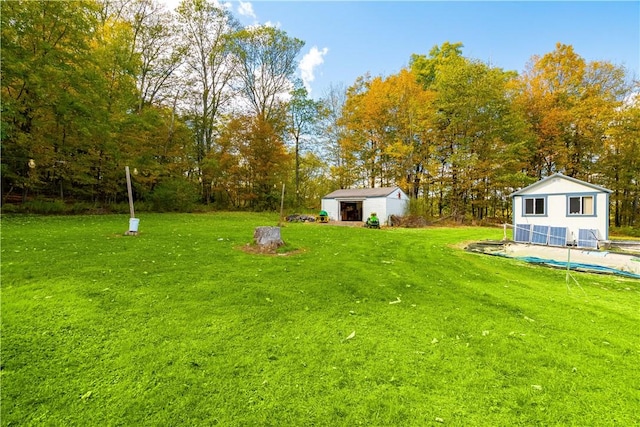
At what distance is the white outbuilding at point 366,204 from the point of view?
19.0 metres

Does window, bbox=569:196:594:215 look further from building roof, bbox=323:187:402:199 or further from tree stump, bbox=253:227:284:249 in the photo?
tree stump, bbox=253:227:284:249

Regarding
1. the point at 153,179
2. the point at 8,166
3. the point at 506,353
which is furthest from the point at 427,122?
the point at 8,166

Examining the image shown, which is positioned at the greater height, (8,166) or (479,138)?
(479,138)

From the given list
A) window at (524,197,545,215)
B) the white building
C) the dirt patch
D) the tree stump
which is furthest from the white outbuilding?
the tree stump

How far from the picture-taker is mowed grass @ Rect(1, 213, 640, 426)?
1978 mm

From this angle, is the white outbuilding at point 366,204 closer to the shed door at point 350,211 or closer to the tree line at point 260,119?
the shed door at point 350,211

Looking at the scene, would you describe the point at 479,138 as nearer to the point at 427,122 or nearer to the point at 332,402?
the point at 427,122

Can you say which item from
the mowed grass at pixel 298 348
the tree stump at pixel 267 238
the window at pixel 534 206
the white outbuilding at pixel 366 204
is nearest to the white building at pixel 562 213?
the window at pixel 534 206

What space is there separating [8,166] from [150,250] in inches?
481

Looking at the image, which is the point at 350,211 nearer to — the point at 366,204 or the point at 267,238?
the point at 366,204

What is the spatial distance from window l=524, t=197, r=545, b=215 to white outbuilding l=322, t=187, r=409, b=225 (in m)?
8.04

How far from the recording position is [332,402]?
2.06 meters

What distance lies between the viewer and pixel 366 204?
19.7 metres

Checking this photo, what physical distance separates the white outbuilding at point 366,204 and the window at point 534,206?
8036 mm
